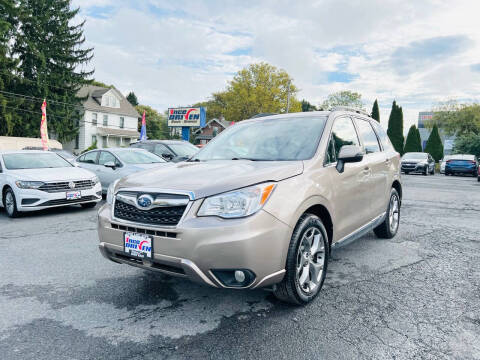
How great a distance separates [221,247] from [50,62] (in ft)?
140

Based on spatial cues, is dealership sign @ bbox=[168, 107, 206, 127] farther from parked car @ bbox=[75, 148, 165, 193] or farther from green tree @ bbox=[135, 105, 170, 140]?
green tree @ bbox=[135, 105, 170, 140]

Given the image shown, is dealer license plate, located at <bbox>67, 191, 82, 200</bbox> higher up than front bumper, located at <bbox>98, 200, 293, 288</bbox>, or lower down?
lower down

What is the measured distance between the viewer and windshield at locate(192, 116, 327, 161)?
356cm

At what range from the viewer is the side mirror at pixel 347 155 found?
3459 mm

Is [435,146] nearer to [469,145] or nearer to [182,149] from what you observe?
[469,145]

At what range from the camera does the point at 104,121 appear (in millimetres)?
47531

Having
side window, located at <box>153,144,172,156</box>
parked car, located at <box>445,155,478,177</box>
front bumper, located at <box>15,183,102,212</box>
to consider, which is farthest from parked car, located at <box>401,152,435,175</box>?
front bumper, located at <box>15,183,102,212</box>

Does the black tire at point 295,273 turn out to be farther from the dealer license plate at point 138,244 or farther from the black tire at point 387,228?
the black tire at point 387,228

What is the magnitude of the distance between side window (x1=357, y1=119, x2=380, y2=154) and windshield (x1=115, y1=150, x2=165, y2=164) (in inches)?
262

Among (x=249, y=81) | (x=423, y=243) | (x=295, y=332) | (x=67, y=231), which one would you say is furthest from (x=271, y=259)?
(x=249, y=81)

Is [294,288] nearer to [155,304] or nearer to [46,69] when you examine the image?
[155,304]

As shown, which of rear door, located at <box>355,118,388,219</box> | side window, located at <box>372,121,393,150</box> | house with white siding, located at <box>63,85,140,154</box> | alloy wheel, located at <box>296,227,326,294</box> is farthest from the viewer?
house with white siding, located at <box>63,85,140,154</box>

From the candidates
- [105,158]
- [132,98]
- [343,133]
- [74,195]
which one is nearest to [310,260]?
[343,133]

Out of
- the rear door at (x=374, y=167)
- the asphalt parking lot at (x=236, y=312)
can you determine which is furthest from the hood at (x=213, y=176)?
the rear door at (x=374, y=167)
